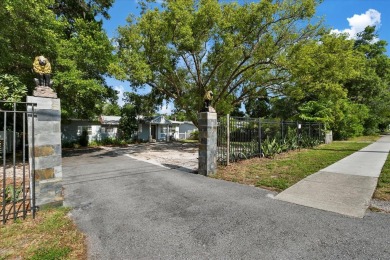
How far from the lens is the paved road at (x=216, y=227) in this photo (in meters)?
2.68

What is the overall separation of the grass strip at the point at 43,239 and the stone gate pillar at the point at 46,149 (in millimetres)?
387

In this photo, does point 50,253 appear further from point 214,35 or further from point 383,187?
point 214,35

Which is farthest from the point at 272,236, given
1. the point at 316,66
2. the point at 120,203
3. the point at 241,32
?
the point at 316,66

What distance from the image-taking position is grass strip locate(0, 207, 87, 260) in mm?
2607

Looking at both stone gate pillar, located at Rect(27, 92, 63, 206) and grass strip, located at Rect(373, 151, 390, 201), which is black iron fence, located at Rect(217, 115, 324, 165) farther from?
stone gate pillar, located at Rect(27, 92, 63, 206)

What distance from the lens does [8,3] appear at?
7.67 metres

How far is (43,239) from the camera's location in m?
2.98

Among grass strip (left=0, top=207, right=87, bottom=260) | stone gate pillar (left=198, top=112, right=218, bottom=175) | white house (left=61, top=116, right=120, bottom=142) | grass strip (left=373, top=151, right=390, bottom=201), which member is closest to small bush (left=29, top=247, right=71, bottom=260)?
grass strip (left=0, top=207, right=87, bottom=260)

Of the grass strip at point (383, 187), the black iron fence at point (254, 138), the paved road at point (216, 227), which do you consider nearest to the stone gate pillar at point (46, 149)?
the paved road at point (216, 227)

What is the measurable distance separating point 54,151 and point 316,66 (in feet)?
43.7

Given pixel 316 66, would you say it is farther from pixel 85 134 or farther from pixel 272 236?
pixel 85 134

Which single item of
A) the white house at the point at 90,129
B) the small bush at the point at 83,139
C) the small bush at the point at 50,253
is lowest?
the small bush at the point at 50,253

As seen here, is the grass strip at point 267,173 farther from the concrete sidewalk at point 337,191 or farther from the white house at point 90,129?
the white house at point 90,129

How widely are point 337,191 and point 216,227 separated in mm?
3448
